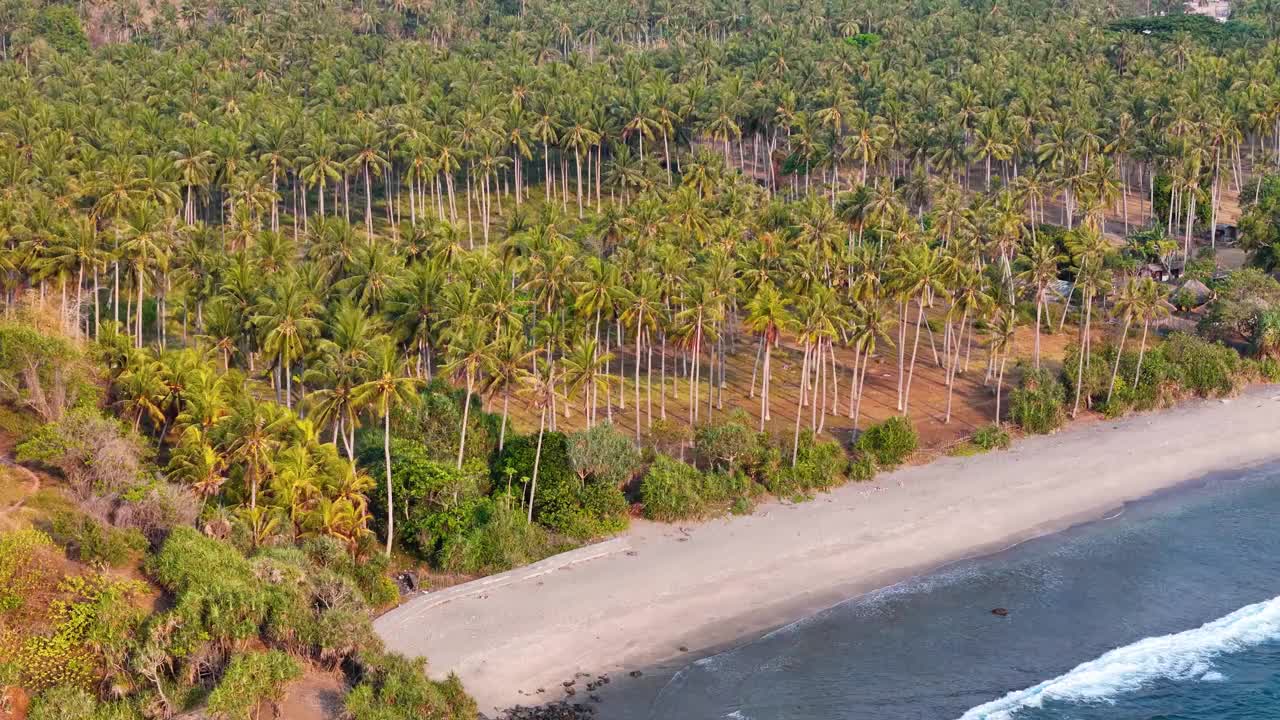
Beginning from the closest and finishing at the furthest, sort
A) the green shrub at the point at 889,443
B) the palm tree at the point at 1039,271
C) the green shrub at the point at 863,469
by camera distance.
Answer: the green shrub at the point at 863,469 → the green shrub at the point at 889,443 → the palm tree at the point at 1039,271

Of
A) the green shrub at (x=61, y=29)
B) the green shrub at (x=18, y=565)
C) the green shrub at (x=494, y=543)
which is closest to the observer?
the green shrub at (x=18, y=565)

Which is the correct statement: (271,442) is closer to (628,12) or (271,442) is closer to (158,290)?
(158,290)

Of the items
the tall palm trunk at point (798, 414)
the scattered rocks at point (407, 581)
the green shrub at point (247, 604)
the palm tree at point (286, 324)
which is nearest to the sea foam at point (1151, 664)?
the tall palm trunk at point (798, 414)

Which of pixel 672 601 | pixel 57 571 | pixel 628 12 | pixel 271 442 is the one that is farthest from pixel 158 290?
pixel 628 12

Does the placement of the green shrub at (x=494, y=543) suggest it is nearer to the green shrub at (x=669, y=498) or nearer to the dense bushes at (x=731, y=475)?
the green shrub at (x=669, y=498)

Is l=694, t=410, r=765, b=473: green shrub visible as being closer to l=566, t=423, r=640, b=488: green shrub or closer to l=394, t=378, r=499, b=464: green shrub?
l=566, t=423, r=640, b=488: green shrub

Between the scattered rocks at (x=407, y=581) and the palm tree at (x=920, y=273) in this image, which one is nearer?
the scattered rocks at (x=407, y=581)

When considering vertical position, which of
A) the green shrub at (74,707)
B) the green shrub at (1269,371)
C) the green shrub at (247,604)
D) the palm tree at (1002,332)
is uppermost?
the palm tree at (1002,332)

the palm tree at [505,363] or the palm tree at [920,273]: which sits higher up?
the palm tree at [920,273]
